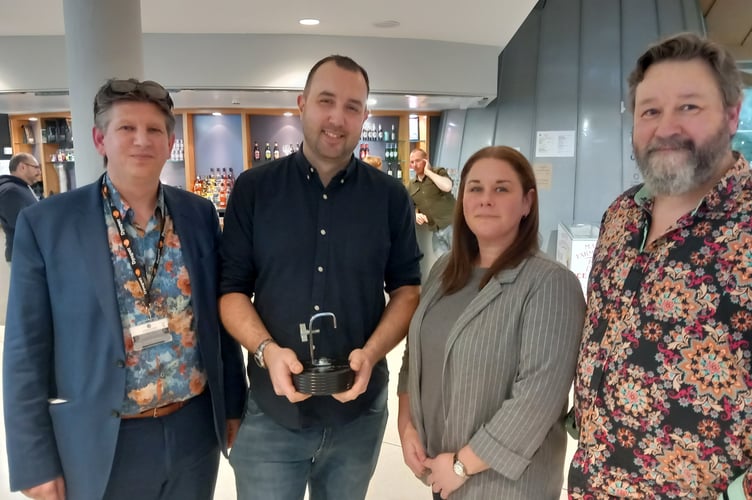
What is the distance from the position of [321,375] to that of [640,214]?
938 millimetres

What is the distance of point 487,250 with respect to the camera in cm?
163

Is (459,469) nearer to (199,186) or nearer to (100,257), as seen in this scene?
(100,257)

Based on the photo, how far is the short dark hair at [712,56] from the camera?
122 cm

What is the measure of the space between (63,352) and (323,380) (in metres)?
0.74

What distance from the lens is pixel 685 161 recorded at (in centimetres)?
122

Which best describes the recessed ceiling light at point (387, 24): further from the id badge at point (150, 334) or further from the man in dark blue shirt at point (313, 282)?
the id badge at point (150, 334)

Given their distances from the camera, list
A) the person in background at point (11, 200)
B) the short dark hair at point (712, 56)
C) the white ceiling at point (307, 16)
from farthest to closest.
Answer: the person in background at point (11, 200)
the white ceiling at point (307, 16)
the short dark hair at point (712, 56)

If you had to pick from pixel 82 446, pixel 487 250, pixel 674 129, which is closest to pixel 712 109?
pixel 674 129

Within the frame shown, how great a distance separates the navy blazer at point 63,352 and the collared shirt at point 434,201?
4682mm

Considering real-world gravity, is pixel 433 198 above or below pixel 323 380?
above

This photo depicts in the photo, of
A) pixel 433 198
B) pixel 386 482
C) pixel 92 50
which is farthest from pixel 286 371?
pixel 433 198

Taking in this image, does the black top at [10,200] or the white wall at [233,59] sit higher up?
the white wall at [233,59]

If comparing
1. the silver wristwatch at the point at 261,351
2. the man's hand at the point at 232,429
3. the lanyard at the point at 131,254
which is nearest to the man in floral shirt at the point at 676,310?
the silver wristwatch at the point at 261,351

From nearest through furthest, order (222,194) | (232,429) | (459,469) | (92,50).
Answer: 1. (459,469)
2. (232,429)
3. (92,50)
4. (222,194)
